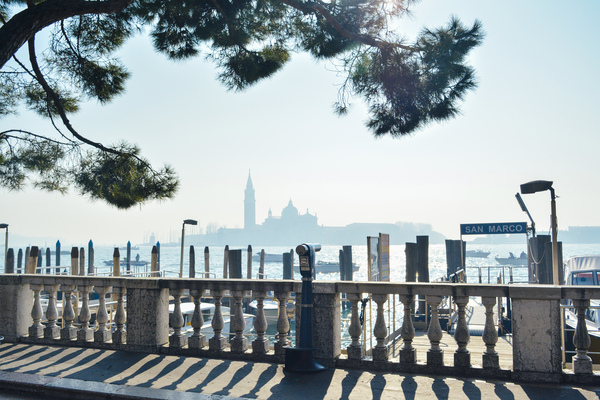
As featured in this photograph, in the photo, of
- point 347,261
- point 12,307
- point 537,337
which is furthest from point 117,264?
point 347,261

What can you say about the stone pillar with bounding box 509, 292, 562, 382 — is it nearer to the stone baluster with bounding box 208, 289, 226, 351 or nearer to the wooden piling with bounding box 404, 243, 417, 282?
the stone baluster with bounding box 208, 289, 226, 351

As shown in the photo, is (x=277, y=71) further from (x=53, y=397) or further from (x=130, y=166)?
(x=53, y=397)

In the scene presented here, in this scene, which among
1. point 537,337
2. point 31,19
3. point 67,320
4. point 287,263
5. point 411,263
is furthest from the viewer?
point 287,263

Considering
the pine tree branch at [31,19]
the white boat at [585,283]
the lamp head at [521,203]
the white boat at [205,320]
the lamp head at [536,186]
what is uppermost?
the pine tree branch at [31,19]

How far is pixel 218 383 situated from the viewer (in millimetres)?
4902

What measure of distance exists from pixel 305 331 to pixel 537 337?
2.15 m

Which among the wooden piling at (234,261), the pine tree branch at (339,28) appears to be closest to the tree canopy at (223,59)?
the pine tree branch at (339,28)

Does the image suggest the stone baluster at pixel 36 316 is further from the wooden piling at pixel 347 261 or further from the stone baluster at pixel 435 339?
the wooden piling at pixel 347 261

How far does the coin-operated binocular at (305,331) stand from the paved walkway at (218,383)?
11 centimetres

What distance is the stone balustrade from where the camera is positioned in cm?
475

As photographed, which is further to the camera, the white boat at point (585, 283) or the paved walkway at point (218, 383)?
the white boat at point (585, 283)

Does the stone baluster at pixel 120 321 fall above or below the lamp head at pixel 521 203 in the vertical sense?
below

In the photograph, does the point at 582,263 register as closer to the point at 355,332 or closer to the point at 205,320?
the point at 205,320

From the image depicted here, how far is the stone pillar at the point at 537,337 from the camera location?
4.70m
